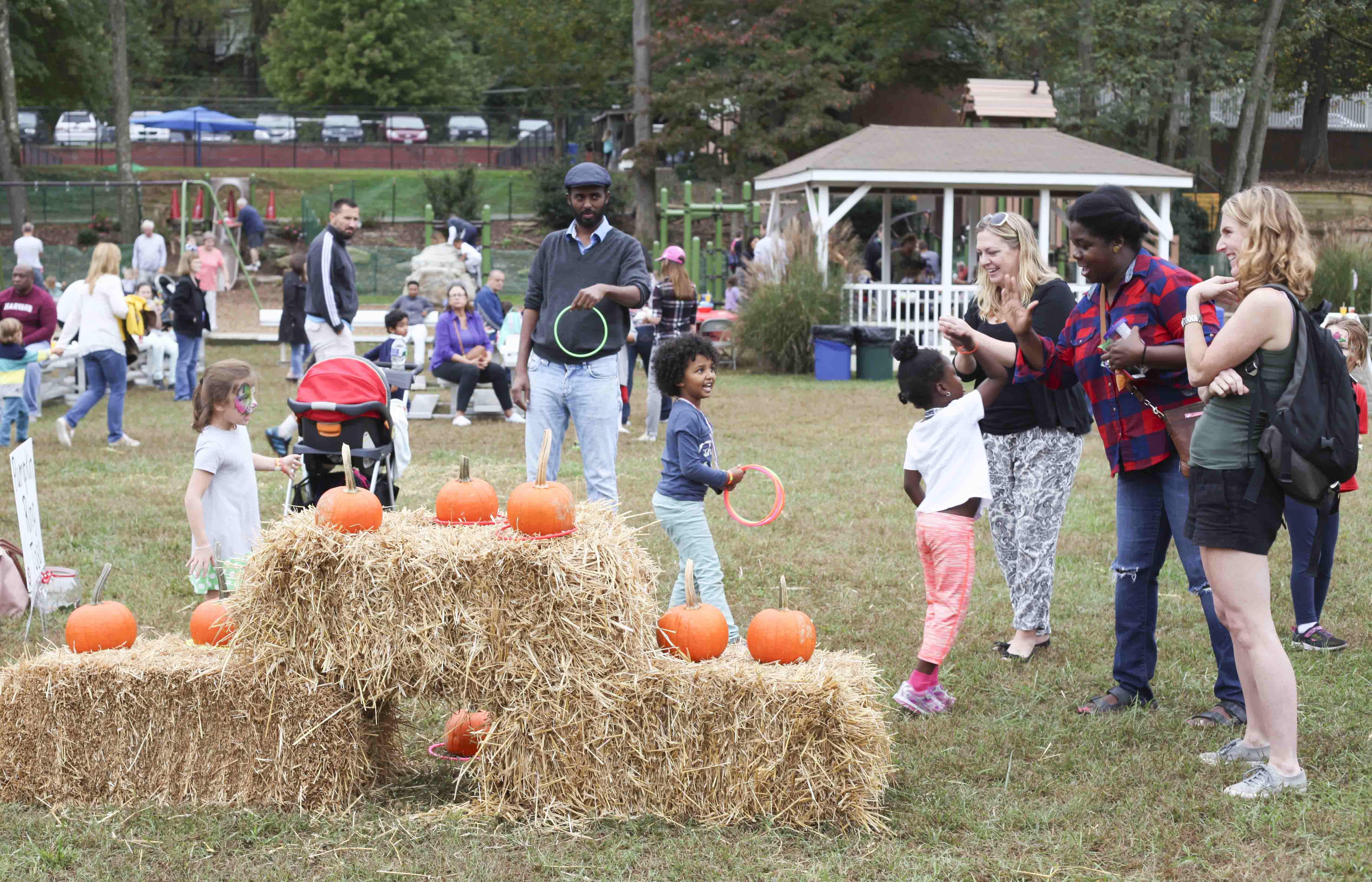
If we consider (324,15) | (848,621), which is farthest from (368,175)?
(848,621)

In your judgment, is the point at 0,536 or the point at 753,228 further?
the point at 753,228

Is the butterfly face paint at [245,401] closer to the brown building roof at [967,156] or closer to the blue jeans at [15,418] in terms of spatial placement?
the blue jeans at [15,418]

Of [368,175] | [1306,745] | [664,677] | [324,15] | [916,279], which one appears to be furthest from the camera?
[324,15]

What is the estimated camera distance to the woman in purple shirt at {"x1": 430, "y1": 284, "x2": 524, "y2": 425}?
14117mm

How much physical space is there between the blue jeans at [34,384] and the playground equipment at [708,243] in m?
11.6

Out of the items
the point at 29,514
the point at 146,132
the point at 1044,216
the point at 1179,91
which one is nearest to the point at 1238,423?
the point at 29,514

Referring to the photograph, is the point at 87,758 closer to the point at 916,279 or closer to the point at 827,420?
the point at 827,420

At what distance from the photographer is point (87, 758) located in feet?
13.8

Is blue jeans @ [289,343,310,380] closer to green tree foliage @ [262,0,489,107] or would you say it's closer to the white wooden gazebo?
the white wooden gazebo

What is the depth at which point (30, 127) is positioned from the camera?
47.3 metres

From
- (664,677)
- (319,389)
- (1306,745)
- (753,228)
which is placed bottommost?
(1306,745)

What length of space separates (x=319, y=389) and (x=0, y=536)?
8.76 ft

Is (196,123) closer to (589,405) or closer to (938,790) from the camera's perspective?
(589,405)

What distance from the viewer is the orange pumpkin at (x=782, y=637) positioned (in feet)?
13.8
